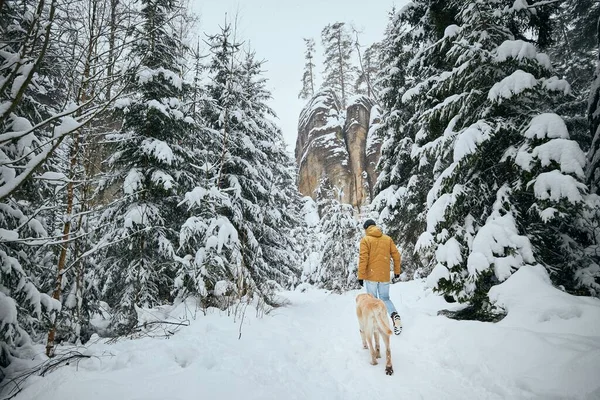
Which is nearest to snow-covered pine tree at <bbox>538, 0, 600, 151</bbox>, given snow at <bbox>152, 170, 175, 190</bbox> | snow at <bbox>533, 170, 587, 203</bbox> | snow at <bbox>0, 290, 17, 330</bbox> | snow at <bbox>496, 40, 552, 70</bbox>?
snow at <bbox>496, 40, 552, 70</bbox>

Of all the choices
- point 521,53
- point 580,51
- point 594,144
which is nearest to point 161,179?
point 521,53

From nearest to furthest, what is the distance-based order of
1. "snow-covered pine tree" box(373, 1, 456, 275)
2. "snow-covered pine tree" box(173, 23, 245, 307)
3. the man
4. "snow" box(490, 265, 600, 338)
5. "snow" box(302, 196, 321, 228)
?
"snow" box(490, 265, 600, 338) < the man < "snow-covered pine tree" box(173, 23, 245, 307) < "snow-covered pine tree" box(373, 1, 456, 275) < "snow" box(302, 196, 321, 228)

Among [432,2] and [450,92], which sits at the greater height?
[432,2]

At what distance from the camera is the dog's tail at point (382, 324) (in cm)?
379

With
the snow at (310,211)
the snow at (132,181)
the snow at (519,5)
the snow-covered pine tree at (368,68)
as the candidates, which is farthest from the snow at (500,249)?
the snow-covered pine tree at (368,68)

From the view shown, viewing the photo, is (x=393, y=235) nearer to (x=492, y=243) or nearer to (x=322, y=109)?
(x=492, y=243)

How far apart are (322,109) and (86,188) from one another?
33.3 meters

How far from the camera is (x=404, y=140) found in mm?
10625

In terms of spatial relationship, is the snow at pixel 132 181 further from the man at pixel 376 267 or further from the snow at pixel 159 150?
the man at pixel 376 267

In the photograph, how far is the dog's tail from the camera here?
12.4 ft

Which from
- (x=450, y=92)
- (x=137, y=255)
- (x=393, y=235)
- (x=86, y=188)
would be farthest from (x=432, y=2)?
(x=137, y=255)

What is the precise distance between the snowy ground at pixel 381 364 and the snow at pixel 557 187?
→ 1276mm

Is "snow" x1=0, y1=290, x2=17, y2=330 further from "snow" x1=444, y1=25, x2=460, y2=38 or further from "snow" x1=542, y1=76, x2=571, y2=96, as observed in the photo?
"snow" x1=444, y1=25, x2=460, y2=38

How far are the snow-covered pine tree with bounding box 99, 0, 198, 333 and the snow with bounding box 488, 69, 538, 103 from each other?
723 centimetres
